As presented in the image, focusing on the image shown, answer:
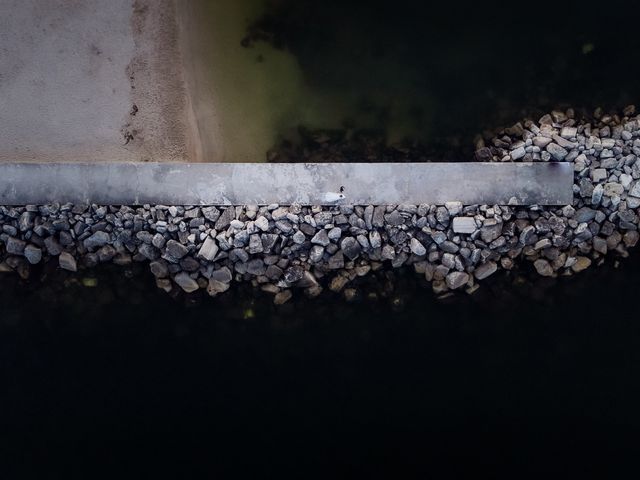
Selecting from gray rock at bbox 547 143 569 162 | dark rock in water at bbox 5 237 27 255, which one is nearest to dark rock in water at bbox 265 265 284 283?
dark rock in water at bbox 5 237 27 255

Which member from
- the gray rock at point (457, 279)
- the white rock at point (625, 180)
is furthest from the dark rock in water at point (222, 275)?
the white rock at point (625, 180)

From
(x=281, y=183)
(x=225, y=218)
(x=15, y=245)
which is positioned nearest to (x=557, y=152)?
(x=281, y=183)

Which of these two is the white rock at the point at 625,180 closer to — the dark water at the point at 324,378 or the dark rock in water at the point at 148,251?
the dark water at the point at 324,378

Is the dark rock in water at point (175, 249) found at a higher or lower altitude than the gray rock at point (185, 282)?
higher

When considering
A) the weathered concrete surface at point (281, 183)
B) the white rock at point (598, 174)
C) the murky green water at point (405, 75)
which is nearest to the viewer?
the weathered concrete surface at point (281, 183)

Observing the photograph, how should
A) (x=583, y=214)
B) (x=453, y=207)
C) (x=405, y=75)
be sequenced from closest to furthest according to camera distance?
(x=453, y=207)
(x=583, y=214)
(x=405, y=75)

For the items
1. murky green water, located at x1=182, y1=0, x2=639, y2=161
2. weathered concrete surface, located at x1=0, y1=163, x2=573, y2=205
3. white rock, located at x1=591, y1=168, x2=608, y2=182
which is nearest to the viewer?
weathered concrete surface, located at x1=0, y1=163, x2=573, y2=205

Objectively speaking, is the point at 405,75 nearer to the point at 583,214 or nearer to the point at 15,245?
the point at 583,214

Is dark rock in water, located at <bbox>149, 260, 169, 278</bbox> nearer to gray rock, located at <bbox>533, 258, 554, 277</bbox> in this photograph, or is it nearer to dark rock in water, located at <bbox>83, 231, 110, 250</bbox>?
dark rock in water, located at <bbox>83, 231, 110, 250</bbox>
